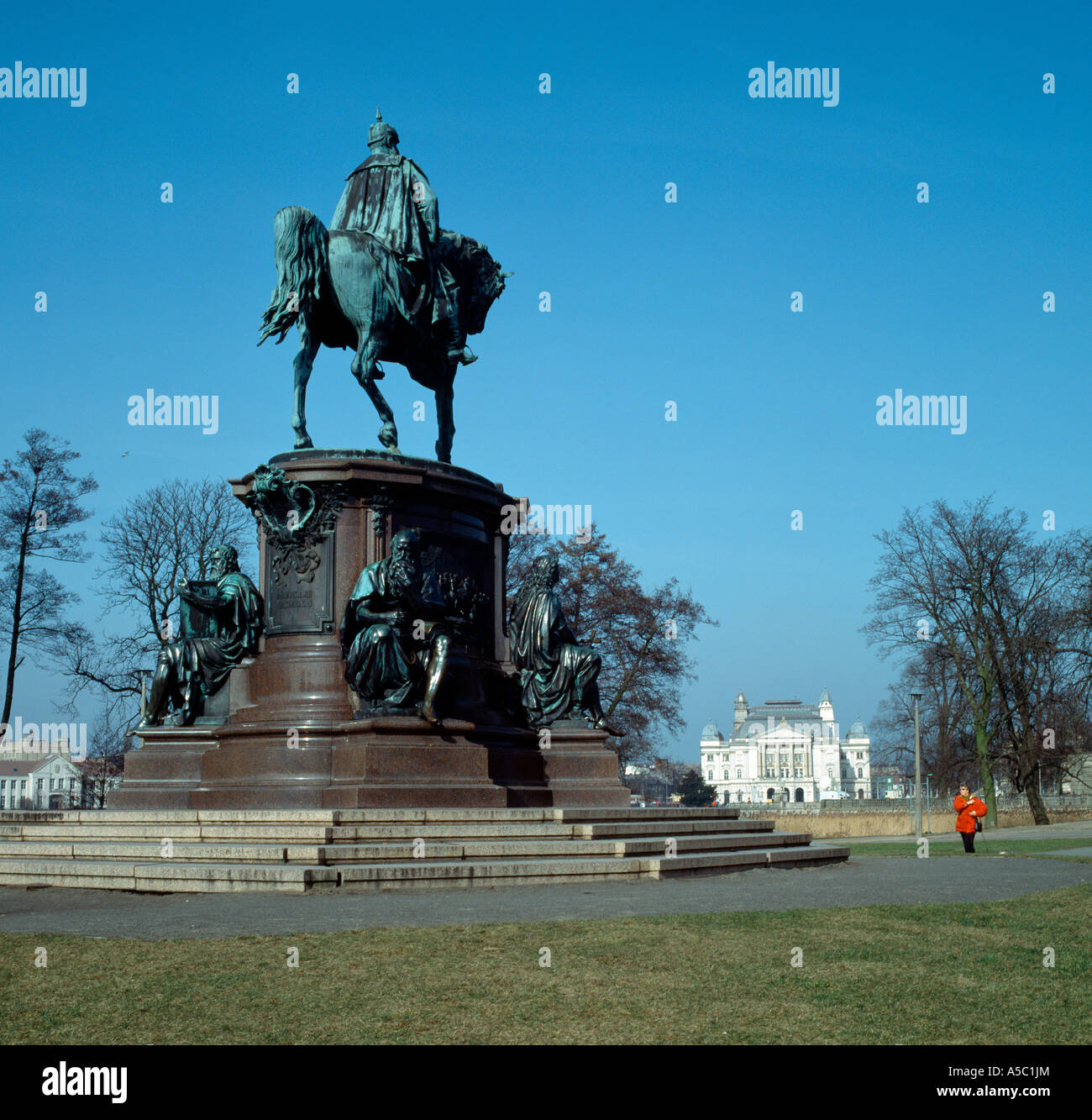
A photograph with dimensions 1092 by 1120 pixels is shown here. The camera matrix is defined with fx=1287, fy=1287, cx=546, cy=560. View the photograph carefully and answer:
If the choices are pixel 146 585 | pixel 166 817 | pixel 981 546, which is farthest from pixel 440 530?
pixel 981 546

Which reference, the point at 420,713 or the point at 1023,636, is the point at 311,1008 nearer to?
the point at 420,713

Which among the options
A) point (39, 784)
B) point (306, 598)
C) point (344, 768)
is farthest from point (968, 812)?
point (39, 784)

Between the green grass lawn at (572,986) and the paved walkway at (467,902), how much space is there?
700mm

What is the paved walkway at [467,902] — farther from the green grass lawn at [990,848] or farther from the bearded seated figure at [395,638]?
the green grass lawn at [990,848]

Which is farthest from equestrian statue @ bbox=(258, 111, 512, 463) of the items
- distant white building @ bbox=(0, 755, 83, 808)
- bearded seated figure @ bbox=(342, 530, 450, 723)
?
distant white building @ bbox=(0, 755, 83, 808)

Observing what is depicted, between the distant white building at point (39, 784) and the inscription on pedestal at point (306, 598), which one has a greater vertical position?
the inscription on pedestal at point (306, 598)

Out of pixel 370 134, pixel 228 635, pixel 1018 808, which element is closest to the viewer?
pixel 228 635

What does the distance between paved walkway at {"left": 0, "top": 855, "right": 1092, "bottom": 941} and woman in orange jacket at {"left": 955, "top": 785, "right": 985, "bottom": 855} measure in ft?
21.4

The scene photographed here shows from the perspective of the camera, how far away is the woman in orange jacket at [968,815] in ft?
69.0

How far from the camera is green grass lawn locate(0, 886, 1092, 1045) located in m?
5.89

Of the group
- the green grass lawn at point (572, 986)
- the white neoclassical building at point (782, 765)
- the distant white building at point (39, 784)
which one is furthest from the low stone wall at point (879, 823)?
the white neoclassical building at point (782, 765)

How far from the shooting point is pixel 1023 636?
44.0m
